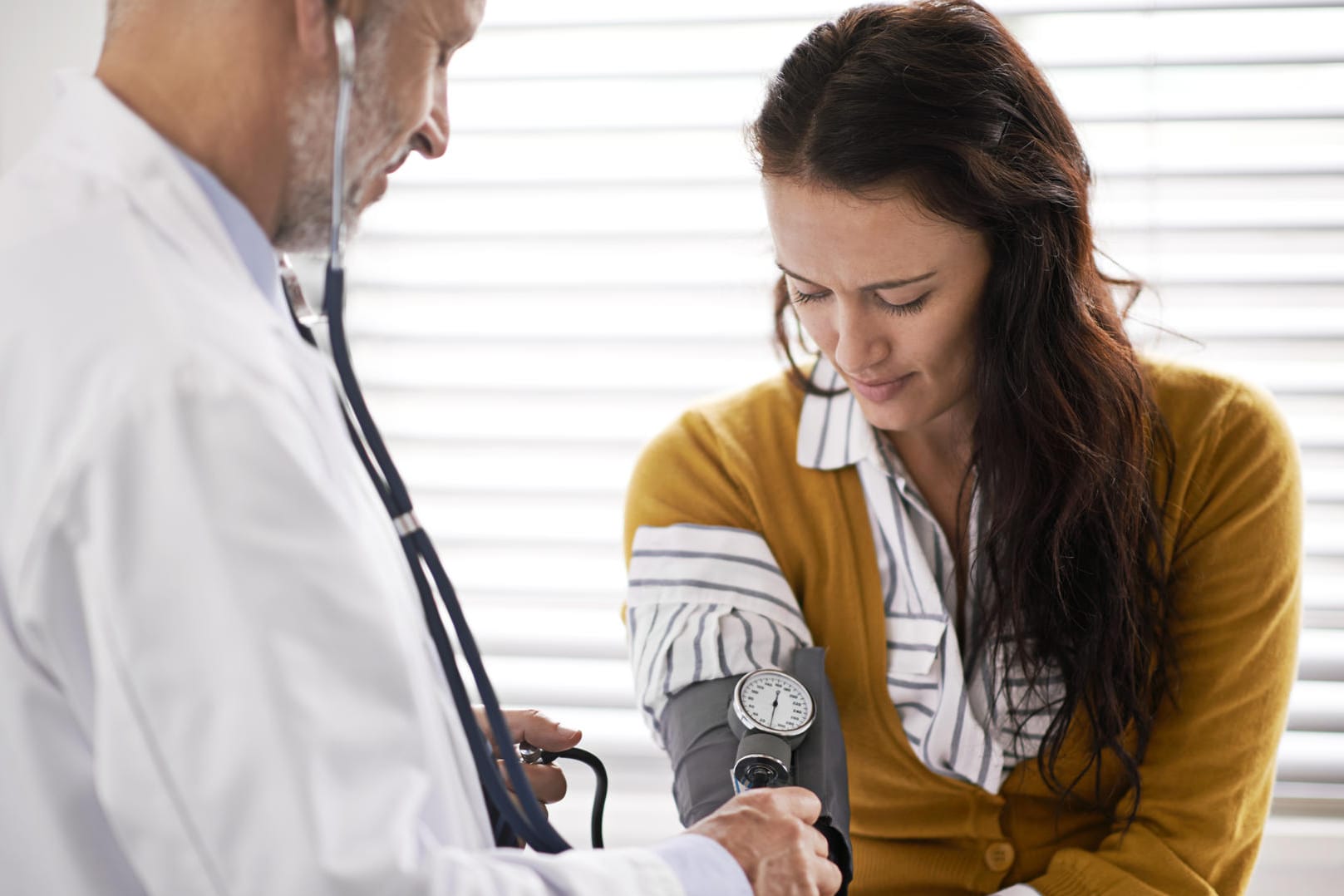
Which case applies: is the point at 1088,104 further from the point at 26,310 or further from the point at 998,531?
the point at 26,310

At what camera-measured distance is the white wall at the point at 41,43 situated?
1.62 meters

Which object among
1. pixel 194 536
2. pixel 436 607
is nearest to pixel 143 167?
pixel 194 536

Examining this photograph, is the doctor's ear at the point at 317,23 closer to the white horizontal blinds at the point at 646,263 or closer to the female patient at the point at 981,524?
the female patient at the point at 981,524

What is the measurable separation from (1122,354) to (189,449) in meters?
1.02

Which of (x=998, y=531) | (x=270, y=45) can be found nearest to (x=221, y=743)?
(x=270, y=45)

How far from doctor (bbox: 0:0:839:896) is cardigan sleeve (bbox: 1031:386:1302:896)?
0.69m

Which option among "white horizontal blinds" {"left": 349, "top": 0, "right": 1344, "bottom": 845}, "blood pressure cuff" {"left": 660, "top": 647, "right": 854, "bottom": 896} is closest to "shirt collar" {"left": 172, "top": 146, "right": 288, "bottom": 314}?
"blood pressure cuff" {"left": 660, "top": 647, "right": 854, "bottom": 896}

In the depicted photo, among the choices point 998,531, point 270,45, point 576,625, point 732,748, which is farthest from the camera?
point 576,625

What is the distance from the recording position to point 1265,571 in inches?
49.1

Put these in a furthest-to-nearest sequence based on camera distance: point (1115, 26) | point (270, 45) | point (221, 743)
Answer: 1. point (1115, 26)
2. point (270, 45)
3. point (221, 743)

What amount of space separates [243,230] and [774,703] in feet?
2.21

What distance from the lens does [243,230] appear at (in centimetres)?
80

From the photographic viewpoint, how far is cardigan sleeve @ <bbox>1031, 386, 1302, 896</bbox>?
4.03 ft

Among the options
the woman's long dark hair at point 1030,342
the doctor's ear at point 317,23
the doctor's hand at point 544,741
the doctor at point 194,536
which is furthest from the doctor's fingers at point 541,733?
the doctor's ear at point 317,23
